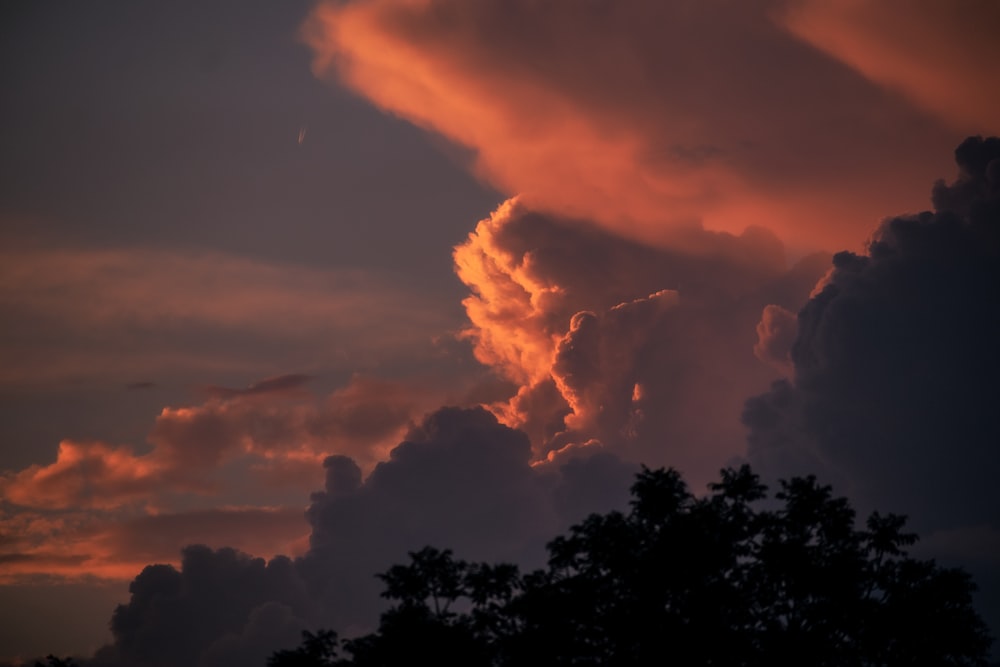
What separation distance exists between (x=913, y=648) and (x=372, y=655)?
2738 centimetres

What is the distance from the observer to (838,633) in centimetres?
5347

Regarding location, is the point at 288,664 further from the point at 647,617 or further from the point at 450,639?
the point at 647,617

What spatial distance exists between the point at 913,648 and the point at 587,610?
16944mm

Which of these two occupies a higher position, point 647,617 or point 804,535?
point 804,535

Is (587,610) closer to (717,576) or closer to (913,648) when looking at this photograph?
(717,576)

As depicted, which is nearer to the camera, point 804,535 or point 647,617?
point 647,617

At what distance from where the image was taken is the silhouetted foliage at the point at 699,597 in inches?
1975

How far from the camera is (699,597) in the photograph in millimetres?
50062

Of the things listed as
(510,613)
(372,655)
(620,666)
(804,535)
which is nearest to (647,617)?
(620,666)

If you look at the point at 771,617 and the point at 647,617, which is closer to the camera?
the point at 647,617

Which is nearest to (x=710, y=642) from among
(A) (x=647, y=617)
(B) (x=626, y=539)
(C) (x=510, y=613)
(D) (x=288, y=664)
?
(A) (x=647, y=617)

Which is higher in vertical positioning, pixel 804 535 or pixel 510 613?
pixel 804 535

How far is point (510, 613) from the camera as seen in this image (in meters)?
53.0

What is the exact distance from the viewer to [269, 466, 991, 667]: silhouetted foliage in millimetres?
50156
